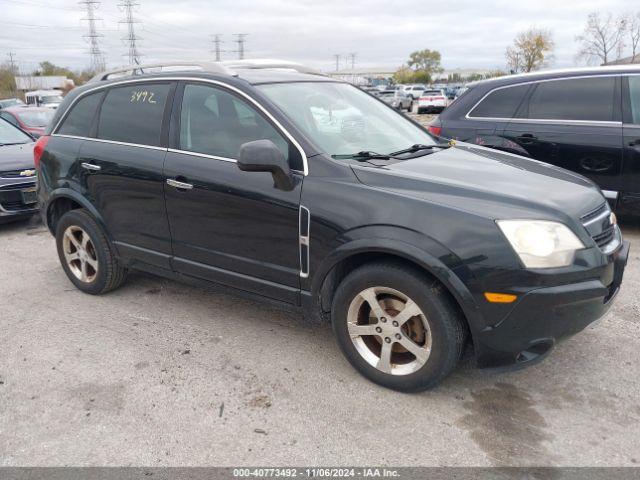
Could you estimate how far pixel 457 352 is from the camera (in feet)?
9.62

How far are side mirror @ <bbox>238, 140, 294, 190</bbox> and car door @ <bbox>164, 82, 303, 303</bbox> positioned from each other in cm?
12

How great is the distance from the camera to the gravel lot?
268cm

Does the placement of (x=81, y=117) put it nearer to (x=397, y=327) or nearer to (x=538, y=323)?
(x=397, y=327)

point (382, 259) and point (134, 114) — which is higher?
point (134, 114)

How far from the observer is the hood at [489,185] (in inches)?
112

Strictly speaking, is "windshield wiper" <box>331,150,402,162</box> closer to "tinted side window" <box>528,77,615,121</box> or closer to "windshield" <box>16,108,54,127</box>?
"tinted side window" <box>528,77,615,121</box>

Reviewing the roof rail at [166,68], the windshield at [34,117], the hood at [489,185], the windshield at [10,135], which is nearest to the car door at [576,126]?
the hood at [489,185]

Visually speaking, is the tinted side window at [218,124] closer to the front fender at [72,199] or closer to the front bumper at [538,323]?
the front fender at [72,199]

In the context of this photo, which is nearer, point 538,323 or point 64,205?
point 538,323

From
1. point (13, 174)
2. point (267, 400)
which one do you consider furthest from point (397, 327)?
point (13, 174)

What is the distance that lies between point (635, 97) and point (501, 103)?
4.34 ft

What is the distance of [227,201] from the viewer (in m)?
3.54

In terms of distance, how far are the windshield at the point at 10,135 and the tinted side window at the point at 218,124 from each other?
5361 millimetres
